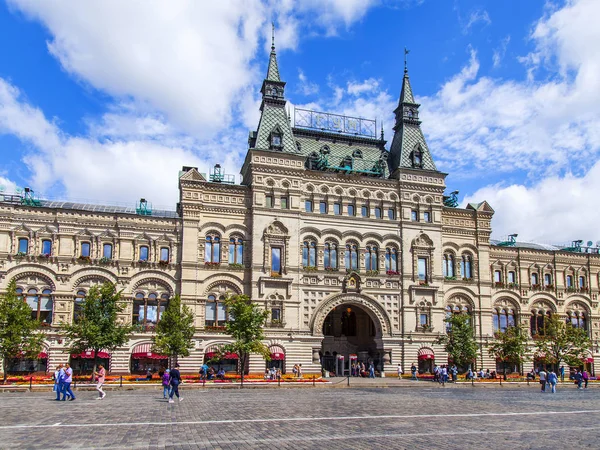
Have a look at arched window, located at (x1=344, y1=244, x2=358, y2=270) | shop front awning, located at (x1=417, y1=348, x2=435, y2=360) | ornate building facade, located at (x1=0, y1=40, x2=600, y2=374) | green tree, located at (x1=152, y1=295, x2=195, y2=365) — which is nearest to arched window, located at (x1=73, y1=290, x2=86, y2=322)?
ornate building facade, located at (x1=0, y1=40, x2=600, y2=374)

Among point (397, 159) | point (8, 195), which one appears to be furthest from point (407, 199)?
point (8, 195)

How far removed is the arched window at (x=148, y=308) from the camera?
54406 millimetres

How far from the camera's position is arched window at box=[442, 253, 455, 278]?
6425 centimetres

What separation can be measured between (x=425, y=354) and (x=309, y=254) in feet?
50.8

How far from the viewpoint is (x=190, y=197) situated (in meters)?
57.2

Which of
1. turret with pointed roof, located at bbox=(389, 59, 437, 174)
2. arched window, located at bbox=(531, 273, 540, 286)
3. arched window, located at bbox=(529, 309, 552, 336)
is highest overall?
turret with pointed roof, located at bbox=(389, 59, 437, 174)

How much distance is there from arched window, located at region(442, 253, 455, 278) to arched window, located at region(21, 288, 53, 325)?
130 ft

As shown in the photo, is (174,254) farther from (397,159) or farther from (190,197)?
(397,159)

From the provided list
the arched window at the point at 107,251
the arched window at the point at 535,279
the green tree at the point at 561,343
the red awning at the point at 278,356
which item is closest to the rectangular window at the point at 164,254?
the arched window at the point at 107,251

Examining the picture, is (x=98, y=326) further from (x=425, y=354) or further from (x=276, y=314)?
(x=425, y=354)

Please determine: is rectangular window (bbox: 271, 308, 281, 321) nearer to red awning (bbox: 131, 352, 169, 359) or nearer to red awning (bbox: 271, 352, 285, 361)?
red awning (bbox: 271, 352, 285, 361)

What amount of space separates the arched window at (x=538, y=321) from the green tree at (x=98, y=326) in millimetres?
44332

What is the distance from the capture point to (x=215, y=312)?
184 feet

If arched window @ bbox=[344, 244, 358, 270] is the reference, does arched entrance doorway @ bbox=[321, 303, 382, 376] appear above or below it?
below
